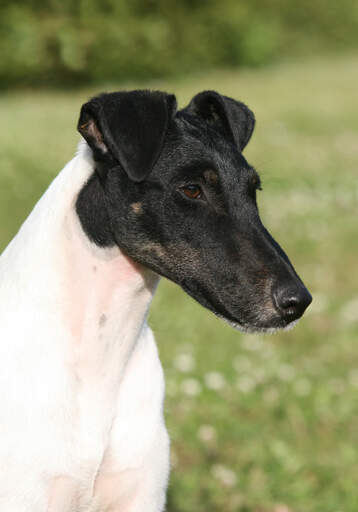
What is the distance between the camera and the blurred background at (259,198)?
6.59 meters

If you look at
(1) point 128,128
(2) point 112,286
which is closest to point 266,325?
(2) point 112,286

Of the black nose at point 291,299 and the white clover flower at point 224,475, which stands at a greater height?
the black nose at point 291,299

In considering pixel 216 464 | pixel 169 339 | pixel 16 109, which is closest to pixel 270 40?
pixel 16 109

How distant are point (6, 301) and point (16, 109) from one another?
1975 centimetres

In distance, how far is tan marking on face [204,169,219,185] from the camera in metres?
3.98

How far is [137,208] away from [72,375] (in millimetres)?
835

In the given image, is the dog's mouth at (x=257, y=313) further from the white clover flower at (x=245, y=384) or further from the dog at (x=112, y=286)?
the white clover flower at (x=245, y=384)

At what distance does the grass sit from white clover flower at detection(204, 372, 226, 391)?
1 centimetres

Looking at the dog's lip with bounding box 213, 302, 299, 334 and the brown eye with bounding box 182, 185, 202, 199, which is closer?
the dog's lip with bounding box 213, 302, 299, 334

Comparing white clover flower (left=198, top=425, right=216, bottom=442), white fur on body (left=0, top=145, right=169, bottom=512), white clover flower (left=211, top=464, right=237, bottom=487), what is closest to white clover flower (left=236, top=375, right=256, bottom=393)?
white clover flower (left=198, top=425, right=216, bottom=442)

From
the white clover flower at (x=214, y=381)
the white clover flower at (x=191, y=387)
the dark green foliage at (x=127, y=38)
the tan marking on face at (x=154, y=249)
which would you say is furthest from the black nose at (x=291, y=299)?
the dark green foliage at (x=127, y=38)

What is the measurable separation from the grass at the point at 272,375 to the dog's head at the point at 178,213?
260 cm

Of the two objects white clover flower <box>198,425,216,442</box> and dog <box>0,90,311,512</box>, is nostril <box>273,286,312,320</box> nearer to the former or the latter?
dog <box>0,90,311,512</box>

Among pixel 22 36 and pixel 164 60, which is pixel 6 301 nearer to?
pixel 22 36
